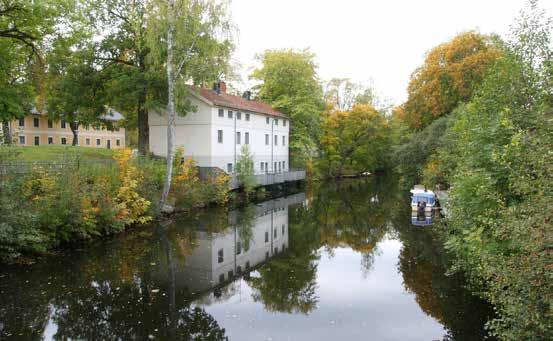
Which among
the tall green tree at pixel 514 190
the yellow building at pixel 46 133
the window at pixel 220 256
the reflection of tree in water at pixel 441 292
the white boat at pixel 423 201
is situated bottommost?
the reflection of tree in water at pixel 441 292

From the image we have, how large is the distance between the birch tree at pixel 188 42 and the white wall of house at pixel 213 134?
8.89 m

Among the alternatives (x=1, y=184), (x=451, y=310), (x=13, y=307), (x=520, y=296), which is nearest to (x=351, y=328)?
(x=451, y=310)

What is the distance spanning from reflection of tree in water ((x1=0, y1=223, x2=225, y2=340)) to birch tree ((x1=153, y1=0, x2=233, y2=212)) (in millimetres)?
9645

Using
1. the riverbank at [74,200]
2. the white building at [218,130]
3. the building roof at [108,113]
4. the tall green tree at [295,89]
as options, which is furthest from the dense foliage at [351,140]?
the riverbank at [74,200]

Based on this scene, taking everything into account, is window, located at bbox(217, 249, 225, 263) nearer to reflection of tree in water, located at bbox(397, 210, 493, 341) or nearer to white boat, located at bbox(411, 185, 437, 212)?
reflection of tree in water, located at bbox(397, 210, 493, 341)

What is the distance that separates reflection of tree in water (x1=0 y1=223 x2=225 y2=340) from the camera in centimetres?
902

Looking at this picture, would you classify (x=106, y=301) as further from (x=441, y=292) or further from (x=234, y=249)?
(x=441, y=292)

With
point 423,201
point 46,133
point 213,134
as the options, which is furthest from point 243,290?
point 46,133

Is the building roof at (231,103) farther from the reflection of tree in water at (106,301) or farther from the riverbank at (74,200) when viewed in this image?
the reflection of tree in water at (106,301)

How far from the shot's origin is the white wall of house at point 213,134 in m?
33.5

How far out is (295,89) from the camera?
46438 mm

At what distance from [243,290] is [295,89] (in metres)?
36.6

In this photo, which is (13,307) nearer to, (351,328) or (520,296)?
(351,328)

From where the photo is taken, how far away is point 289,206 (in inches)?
1257
